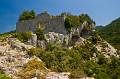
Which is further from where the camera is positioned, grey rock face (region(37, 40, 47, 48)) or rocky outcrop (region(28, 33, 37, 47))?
grey rock face (region(37, 40, 47, 48))

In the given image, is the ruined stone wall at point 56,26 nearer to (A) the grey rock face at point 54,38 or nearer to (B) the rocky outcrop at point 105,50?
(A) the grey rock face at point 54,38

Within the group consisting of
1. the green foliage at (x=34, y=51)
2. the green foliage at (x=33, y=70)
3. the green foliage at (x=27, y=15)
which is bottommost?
the green foliage at (x=33, y=70)

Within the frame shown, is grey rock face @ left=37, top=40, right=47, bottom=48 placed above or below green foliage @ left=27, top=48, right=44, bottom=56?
above

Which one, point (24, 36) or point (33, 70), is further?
point (24, 36)

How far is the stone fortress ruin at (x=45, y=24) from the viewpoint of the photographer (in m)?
52.4

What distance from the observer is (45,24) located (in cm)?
5300

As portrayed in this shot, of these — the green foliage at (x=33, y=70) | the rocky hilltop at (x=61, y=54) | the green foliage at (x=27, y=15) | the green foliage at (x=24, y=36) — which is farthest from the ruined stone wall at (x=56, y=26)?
the green foliage at (x=33, y=70)

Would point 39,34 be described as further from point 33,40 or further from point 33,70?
point 33,70

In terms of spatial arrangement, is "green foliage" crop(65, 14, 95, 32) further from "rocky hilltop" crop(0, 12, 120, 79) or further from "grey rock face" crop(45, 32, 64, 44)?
"grey rock face" crop(45, 32, 64, 44)

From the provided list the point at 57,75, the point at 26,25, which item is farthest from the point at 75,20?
the point at 57,75

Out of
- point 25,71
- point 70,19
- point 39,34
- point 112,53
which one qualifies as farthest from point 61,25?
point 25,71

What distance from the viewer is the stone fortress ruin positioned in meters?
52.4

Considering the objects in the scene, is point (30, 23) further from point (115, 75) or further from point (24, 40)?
point (115, 75)

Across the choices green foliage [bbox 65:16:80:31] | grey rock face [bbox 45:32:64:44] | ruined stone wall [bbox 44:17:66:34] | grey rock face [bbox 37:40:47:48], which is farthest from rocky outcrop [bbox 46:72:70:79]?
green foliage [bbox 65:16:80:31]
